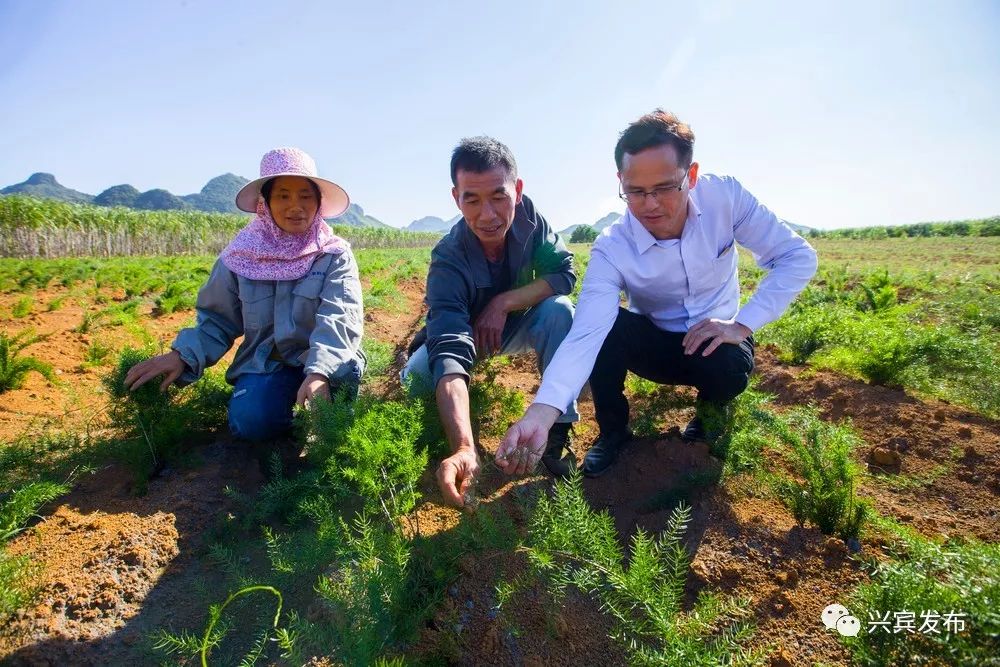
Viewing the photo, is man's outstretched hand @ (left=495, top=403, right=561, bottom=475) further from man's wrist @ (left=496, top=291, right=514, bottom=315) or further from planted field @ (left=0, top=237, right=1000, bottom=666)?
man's wrist @ (left=496, top=291, right=514, bottom=315)

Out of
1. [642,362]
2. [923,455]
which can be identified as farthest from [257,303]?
[923,455]

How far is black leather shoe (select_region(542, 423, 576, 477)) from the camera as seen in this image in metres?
2.77

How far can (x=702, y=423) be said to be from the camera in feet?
9.59

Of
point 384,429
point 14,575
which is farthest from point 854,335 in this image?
point 14,575

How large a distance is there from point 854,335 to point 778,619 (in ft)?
10.6

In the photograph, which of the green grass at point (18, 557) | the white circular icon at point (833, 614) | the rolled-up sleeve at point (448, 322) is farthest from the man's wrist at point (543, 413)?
the green grass at point (18, 557)

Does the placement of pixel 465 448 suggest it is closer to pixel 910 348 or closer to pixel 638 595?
pixel 638 595

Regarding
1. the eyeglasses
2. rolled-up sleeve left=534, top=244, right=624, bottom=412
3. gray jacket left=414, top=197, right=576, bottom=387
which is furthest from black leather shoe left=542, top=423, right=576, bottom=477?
the eyeglasses

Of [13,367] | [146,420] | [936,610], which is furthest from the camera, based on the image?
[13,367]

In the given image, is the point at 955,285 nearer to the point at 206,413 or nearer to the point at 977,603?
the point at 977,603

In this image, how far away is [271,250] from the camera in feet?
10.0

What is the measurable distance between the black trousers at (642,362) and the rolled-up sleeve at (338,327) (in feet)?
4.64

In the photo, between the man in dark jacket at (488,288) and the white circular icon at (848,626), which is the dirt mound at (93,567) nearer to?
the man in dark jacket at (488,288)

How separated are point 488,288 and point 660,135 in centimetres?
141
